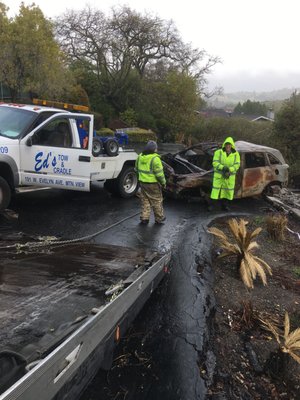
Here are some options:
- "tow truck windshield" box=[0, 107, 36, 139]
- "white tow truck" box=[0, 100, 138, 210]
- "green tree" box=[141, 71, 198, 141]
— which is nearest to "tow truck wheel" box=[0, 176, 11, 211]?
"white tow truck" box=[0, 100, 138, 210]

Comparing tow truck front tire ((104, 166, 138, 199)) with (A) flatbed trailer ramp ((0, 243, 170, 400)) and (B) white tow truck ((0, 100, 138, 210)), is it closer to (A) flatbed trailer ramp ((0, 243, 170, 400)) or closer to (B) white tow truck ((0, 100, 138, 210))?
(B) white tow truck ((0, 100, 138, 210))

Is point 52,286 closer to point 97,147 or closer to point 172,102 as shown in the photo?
point 97,147

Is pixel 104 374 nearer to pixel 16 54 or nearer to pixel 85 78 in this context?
pixel 16 54

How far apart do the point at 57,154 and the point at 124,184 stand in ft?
8.42

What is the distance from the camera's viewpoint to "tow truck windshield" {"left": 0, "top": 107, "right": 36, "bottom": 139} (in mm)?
7328

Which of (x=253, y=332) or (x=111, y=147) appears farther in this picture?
(x=111, y=147)

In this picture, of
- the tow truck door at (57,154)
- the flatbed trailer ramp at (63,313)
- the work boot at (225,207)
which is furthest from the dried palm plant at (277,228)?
the flatbed trailer ramp at (63,313)

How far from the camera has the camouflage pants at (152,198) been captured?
776 centimetres

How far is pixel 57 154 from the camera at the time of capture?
7.70m

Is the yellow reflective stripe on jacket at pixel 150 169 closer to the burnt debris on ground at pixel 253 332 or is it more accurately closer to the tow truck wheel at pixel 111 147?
the tow truck wheel at pixel 111 147

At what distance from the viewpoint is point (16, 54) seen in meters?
21.4

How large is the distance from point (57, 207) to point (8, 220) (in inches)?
55.7

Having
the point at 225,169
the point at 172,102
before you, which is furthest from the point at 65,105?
the point at 172,102

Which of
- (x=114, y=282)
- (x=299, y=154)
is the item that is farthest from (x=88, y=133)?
(x=299, y=154)
